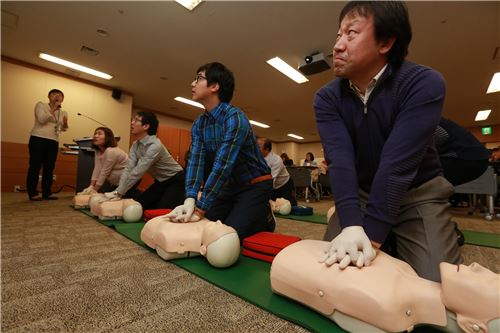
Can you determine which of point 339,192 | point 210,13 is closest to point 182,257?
point 339,192

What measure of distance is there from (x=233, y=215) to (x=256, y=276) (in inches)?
18.8

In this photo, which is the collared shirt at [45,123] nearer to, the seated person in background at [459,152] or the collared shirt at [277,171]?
the collared shirt at [277,171]

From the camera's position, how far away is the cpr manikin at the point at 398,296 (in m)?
0.52

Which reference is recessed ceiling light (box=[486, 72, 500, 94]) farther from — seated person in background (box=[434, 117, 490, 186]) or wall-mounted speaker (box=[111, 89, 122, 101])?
wall-mounted speaker (box=[111, 89, 122, 101])

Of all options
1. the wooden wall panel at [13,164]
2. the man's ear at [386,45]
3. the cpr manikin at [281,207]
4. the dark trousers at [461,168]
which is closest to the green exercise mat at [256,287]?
the man's ear at [386,45]

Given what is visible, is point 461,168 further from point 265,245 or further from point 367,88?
point 265,245

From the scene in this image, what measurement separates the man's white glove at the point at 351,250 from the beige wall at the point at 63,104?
20.5ft

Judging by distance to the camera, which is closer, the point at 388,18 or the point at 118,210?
the point at 388,18

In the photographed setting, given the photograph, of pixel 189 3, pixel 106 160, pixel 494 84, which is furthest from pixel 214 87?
pixel 494 84

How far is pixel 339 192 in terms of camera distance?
0.82m

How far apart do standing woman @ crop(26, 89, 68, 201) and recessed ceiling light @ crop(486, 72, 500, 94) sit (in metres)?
7.40

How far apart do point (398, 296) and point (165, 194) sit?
84.9 inches

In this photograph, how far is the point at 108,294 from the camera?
820 millimetres

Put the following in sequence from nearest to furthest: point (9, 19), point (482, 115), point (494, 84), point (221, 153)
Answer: point (221, 153) < point (9, 19) < point (494, 84) < point (482, 115)
